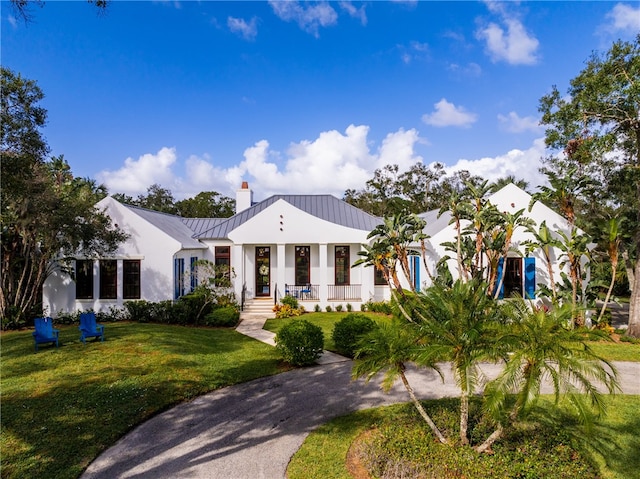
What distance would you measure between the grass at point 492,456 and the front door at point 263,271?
13.5 meters

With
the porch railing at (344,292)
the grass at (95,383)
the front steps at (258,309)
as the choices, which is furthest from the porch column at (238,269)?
the grass at (95,383)

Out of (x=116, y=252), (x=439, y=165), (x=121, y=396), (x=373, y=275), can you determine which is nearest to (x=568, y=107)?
(x=373, y=275)

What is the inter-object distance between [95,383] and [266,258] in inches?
480

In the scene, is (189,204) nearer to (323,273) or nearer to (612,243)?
(323,273)

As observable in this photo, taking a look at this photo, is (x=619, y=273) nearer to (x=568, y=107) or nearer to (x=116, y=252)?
(x=568, y=107)

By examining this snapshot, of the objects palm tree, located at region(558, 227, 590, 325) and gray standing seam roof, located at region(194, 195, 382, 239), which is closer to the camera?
palm tree, located at region(558, 227, 590, 325)

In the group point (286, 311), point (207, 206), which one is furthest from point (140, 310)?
point (207, 206)

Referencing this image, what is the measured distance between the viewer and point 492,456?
4895mm

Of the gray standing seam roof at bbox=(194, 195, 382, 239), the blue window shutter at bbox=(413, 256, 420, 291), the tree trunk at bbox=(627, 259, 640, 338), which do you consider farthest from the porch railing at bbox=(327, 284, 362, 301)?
the tree trunk at bbox=(627, 259, 640, 338)

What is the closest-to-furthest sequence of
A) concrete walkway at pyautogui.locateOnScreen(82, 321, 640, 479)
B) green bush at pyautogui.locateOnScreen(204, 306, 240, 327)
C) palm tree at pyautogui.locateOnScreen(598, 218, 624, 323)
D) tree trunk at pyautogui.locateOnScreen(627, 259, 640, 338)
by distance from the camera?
1. concrete walkway at pyautogui.locateOnScreen(82, 321, 640, 479)
2. palm tree at pyautogui.locateOnScreen(598, 218, 624, 323)
3. tree trunk at pyautogui.locateOnScreen(627, 259, 640, 338)
4. green bush at pyautogui.locateOnScreen(204, 306, 240, 327)

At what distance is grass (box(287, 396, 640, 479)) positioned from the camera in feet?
15.6

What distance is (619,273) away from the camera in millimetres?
22594

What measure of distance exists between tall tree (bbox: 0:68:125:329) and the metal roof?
164 centimetres

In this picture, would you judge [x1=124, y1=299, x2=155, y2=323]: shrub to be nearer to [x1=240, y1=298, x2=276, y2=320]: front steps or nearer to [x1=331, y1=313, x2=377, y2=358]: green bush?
[x1=240, y1=298, x2=276, y2=320]: front steps
